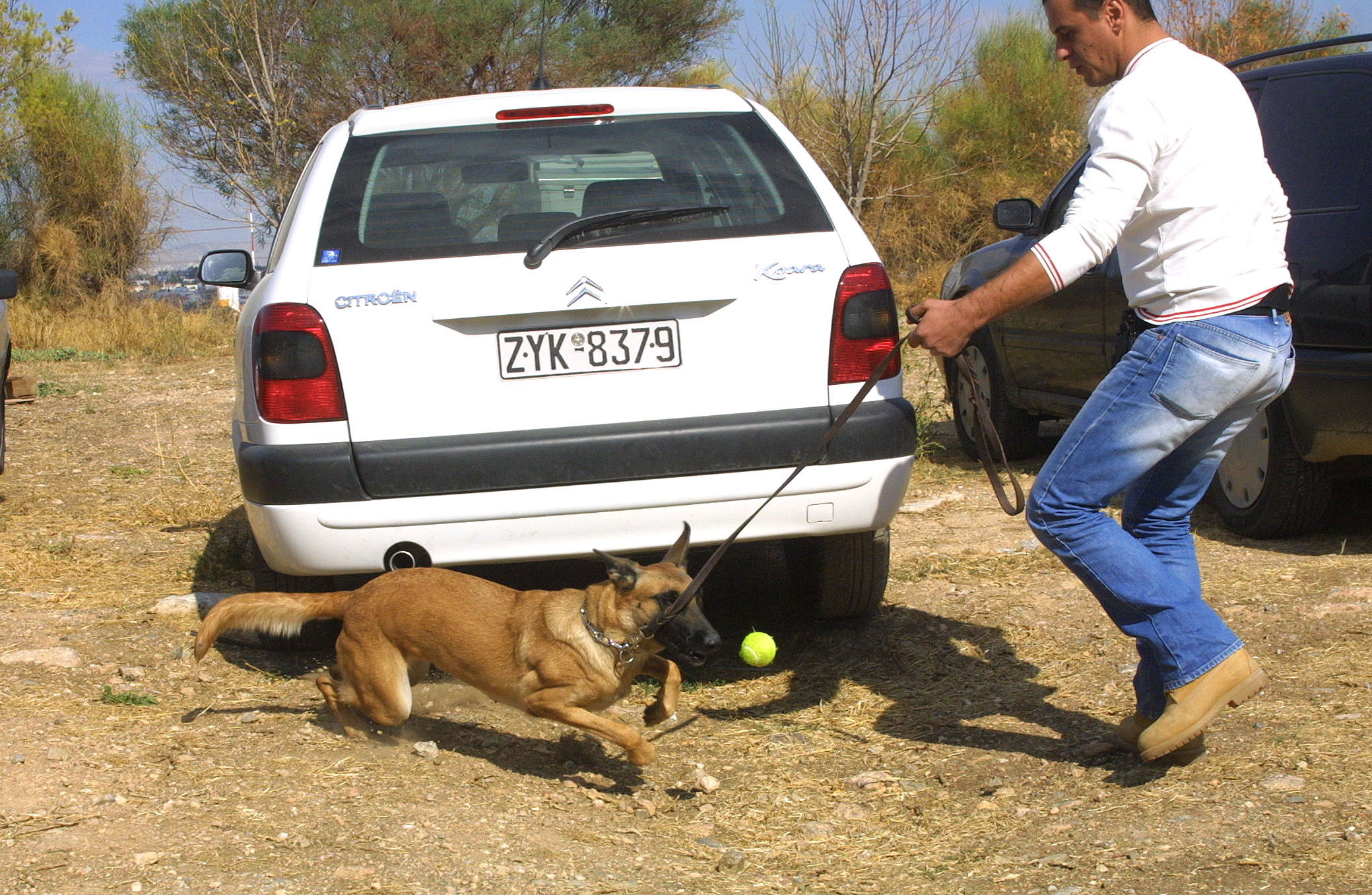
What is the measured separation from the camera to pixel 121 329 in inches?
602

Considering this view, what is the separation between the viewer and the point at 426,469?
3564mm

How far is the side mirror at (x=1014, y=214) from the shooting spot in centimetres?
587

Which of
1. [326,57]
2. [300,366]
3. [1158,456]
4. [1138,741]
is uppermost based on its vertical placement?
[326,57]

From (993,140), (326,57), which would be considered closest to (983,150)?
(993,140)

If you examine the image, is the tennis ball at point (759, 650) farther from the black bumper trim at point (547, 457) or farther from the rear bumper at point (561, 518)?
the black bumper trim at point (547, 457)


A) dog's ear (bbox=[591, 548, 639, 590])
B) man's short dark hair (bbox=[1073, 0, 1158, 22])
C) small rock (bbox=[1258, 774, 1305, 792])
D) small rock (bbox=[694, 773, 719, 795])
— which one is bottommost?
small rock (bbox=[694, 773, 719, 795])

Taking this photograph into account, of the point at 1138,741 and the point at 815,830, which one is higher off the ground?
the point at 1138,741

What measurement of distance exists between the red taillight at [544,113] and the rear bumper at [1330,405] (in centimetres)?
275

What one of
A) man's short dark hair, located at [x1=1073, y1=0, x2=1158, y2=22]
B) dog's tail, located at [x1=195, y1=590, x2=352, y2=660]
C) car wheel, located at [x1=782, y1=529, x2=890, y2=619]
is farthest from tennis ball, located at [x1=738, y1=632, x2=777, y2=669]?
man's short dark hair, located at [x1=1073, y1=0, x2=1158, y2=22]

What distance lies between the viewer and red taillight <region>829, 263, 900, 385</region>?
3.71 meters

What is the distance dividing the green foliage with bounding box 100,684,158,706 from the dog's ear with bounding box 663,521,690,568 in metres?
1.70

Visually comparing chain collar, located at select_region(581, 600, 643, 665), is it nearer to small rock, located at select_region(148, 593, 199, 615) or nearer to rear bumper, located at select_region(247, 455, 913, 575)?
rear bumper, located at select_region(247, 455, 913, 575)

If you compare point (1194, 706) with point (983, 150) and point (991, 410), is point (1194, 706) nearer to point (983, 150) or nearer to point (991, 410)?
point (991, 410)

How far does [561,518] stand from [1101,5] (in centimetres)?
191
